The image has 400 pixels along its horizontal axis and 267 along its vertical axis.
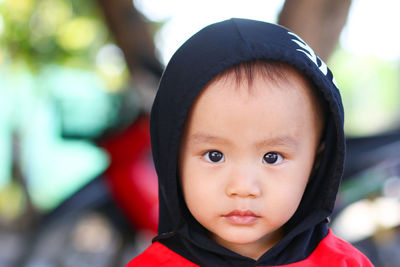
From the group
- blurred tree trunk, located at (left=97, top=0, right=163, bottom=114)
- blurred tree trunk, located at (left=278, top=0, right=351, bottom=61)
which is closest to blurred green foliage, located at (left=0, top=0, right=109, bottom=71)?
blurred tree trunk, located at (left=97, top=0, right=163, bottom=114)

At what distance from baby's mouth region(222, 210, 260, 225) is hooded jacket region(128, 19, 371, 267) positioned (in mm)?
107

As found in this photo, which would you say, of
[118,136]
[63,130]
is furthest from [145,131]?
[63,130]

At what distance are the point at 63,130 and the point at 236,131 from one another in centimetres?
381

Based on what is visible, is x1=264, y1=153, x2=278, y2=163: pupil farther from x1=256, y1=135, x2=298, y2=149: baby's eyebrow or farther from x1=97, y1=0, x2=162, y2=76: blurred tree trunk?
x1=97, y1=0, x2=162, y2=76: blurred tree trunk

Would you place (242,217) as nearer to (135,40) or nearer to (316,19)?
(316,19)

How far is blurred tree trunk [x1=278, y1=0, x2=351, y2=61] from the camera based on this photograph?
6.01 ft

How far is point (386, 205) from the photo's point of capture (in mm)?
→ 4332

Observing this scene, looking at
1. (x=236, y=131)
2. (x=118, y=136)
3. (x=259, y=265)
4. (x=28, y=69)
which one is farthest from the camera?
(x=28, y=69)

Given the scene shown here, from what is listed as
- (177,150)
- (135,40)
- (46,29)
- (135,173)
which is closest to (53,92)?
(46,29)

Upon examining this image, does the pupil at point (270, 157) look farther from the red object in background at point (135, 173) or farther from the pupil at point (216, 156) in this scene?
the red object in background at point (135, 173)

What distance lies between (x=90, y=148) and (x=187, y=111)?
4433mm

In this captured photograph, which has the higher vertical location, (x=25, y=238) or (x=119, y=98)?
(x=119, y=98)

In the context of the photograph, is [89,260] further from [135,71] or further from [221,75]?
[221,75]

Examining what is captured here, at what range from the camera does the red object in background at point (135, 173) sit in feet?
14.9
